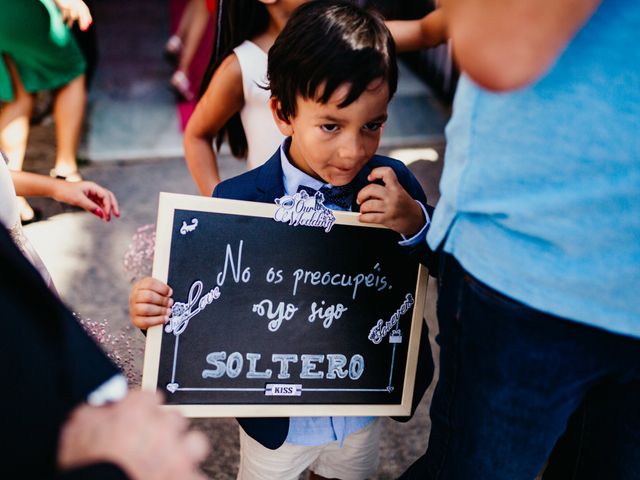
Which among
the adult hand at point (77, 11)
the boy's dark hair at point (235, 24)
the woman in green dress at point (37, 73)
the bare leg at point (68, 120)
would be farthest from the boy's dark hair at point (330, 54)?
the bare leg at point (68, 120)

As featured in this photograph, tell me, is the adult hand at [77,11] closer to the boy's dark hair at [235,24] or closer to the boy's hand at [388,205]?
the boy's dark hair at [235,24]

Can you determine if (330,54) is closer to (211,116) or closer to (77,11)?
(211,116)

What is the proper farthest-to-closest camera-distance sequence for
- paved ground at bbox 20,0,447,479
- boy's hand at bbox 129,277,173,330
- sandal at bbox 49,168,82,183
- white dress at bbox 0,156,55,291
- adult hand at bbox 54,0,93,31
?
sandal at bbox 49,168,82,183 < adult hand at bbox 54,0,93,31 < paved ground at bbox 20,0,447,479 < white dress at bbox 0,156,55,291 < boy's hand at bbox 129,277,173,330

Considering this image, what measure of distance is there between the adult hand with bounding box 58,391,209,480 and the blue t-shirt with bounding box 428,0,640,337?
0.58 meters

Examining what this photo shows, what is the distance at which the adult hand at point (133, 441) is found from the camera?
843 millimetres

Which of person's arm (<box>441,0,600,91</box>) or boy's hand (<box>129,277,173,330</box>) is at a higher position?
person's arm (<box>441,0,600,91</box>)

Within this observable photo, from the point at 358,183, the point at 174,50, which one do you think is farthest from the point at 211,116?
the point at 174,50

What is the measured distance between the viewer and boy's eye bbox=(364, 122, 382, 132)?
4.79 ft

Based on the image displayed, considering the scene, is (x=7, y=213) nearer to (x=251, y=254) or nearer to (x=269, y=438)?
(x=251, y=254)

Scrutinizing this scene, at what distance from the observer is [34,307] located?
849 mm

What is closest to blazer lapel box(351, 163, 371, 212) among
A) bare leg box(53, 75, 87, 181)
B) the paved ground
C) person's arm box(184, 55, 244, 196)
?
person's arm box(184, 55, 244, 196)

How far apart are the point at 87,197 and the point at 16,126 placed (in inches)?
73.3

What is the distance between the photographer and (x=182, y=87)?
Answer: 15.9 feet

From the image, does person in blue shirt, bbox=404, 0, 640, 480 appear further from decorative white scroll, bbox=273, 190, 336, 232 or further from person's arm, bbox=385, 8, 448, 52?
person's arm, bbox=385, 8, 448, 52
